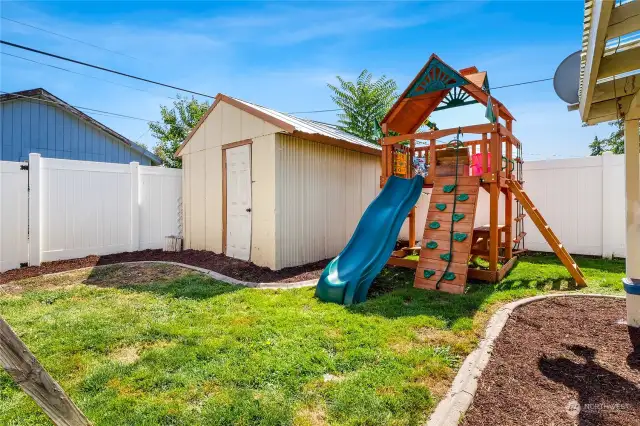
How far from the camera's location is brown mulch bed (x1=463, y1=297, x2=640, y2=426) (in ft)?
6.75

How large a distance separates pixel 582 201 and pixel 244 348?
24.0ft

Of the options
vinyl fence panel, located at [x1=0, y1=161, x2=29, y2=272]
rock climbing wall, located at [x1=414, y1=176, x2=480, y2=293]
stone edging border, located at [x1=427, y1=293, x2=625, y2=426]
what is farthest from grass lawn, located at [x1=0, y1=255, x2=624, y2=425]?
vinyl fence panel, located at [x1=0, y1=161, x2=29, y2=272]

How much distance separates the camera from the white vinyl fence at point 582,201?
21.3ft

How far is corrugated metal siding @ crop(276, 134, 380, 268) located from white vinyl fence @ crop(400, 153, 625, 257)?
12.3ft

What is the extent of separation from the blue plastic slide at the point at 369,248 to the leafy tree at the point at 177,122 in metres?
14.0

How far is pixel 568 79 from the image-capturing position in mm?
3678

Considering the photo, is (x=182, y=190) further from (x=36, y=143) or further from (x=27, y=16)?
(x=36, y=143)

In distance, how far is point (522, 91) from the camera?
1202cm

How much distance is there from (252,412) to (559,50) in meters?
11.4

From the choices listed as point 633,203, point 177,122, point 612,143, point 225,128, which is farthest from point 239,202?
point 612,143

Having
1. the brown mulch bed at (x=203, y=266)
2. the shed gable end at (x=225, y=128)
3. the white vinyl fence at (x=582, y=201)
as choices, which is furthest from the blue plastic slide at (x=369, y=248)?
the white vinyl fence at (x=582, y=201)

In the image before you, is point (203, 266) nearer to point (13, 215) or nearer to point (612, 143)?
point (13, 215)

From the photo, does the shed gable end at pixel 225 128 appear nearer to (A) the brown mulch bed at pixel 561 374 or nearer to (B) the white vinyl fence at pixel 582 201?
(A) the brown mulch bed at pixel 561 374

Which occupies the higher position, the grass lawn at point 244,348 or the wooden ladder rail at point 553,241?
the wooden ladder rail at point 553,241
